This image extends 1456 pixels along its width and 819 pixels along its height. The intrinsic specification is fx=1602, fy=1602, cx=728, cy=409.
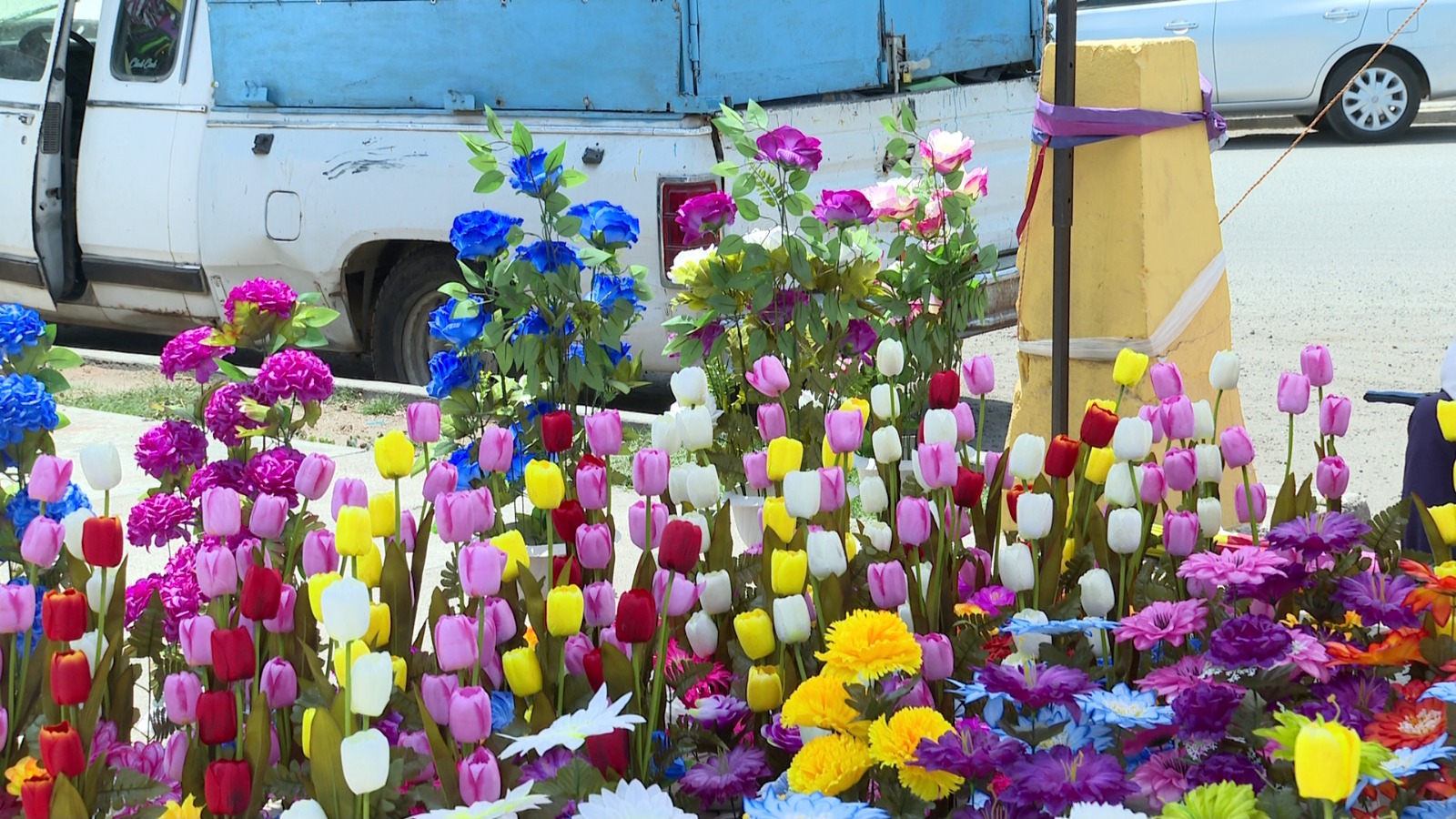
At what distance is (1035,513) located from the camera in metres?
2.04

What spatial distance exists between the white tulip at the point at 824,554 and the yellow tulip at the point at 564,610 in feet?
1.09

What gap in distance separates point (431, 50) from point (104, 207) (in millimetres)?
1932

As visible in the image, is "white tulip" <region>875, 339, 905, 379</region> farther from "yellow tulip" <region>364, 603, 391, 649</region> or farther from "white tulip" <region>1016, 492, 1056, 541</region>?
"yellow tulip" <region>364, 603, 391, 649</region>

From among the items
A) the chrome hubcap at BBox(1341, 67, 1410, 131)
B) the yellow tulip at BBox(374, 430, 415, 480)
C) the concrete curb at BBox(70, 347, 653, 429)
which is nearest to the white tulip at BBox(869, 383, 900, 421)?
the yellow tulip at BBox(374, 430, 415, 480)

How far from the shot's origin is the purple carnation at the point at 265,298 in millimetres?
2545

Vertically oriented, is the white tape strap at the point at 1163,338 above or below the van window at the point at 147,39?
below

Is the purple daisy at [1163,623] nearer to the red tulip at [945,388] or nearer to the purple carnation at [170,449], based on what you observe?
the red tulip at [945,388]

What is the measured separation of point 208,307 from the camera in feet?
22.7

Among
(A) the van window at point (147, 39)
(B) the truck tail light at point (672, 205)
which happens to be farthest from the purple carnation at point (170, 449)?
(A) the van window at point (147, 39)

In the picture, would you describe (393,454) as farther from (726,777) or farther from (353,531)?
(726,777)

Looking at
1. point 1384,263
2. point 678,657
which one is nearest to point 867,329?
point 678,657

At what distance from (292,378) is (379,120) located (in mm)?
3954

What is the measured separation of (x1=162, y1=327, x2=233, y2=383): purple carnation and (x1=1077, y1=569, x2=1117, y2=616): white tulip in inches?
56.0

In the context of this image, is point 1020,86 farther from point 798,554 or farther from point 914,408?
point 798,554
